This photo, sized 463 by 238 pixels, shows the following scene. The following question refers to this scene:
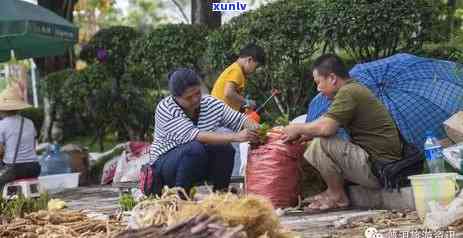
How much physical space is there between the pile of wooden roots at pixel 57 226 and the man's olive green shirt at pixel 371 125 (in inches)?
97.2

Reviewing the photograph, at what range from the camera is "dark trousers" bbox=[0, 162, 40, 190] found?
9641mm

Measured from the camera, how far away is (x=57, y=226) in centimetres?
550

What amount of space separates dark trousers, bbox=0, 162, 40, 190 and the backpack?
427cm

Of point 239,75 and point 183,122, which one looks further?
point 239,75

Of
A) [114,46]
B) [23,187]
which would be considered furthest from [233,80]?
[114,46]

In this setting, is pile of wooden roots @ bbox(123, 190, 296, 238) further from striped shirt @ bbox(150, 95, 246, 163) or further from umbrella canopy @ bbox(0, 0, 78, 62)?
umbrella canopy @ bbox(0, 0, 78, 62)

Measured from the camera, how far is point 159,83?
13.9 meters

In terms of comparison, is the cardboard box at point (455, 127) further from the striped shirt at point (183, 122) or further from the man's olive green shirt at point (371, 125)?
the striped shirt at point (183, 122)

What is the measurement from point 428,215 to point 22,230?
2.67 m

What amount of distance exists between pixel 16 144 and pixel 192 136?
333cm

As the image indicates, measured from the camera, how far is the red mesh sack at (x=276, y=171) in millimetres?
7754

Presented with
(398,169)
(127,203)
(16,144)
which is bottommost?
(16,144)

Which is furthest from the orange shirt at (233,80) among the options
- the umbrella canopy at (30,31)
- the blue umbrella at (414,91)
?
the umbrella canopy at (30,31)

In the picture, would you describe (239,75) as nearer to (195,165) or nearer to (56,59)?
(195,165)
